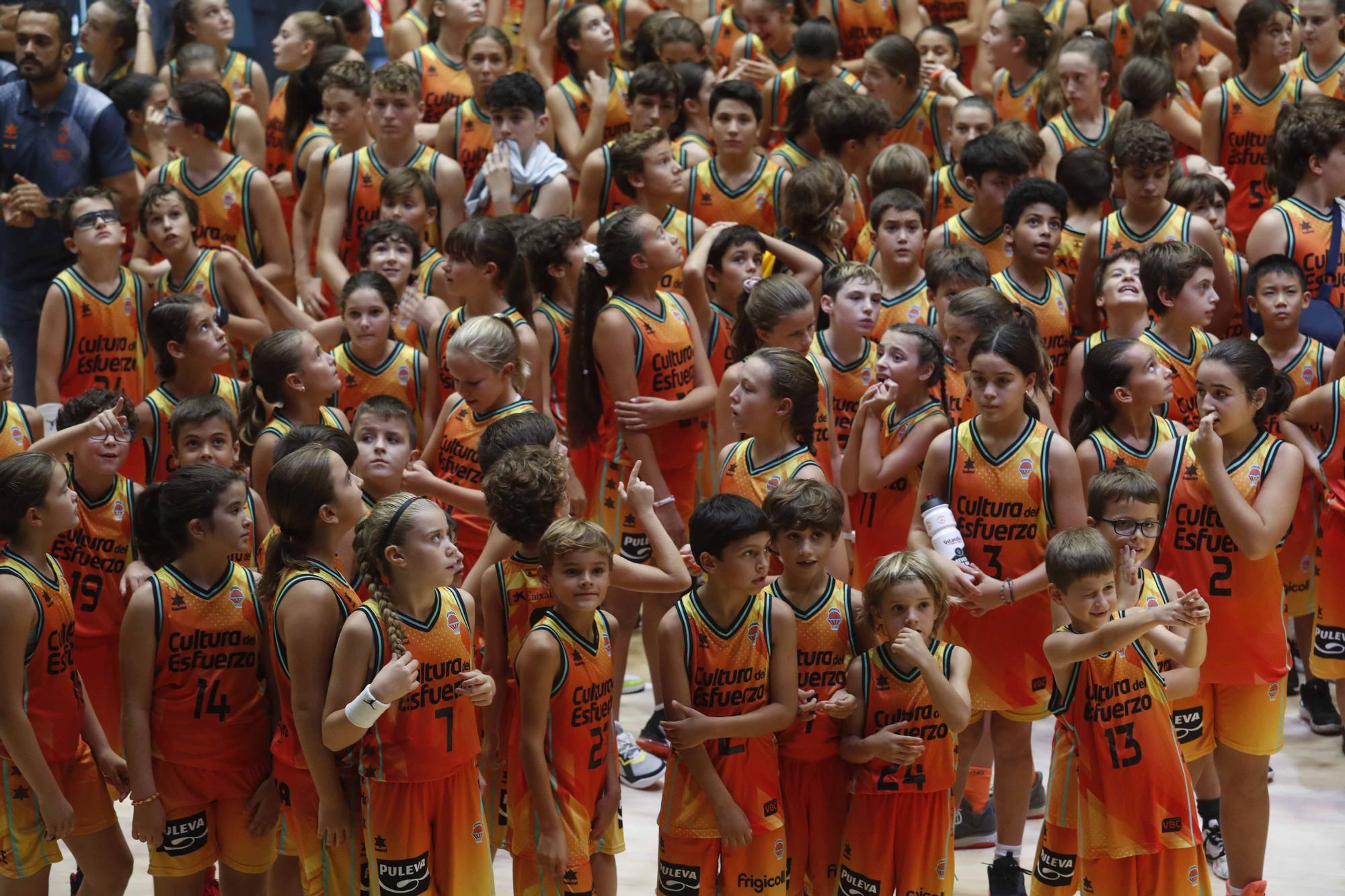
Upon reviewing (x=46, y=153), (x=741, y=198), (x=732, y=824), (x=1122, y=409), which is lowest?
(x=732, y=824)

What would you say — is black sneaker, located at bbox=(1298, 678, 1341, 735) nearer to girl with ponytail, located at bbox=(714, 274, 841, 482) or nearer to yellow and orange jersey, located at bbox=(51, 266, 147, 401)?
girl with ponytail, located at bbox=(714, 274, 841, 482)

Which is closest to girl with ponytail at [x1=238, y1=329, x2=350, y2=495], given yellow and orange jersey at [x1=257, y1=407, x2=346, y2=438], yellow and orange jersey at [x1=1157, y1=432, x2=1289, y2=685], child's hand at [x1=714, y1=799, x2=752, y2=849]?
yellow and orange jersey at [x1=257, y1=407, x2=346, y2=438]

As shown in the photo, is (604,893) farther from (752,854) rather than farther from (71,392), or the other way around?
(71,392)

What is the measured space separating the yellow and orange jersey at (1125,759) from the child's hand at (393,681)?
1687mm

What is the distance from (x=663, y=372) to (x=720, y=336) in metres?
0.73

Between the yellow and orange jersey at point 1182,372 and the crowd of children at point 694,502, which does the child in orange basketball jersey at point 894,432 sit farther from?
the yellow and orange jersey at point 1182,372

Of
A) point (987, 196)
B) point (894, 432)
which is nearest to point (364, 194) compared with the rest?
point (987, 196)

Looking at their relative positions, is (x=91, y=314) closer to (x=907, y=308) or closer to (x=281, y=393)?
(x=281, y=393)

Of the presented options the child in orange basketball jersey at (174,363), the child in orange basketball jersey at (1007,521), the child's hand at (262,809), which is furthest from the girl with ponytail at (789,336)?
the child's hand at (262,809)

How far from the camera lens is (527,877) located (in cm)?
394

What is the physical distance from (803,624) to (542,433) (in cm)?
99

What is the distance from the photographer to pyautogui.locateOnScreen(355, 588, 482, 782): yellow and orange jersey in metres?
3.73

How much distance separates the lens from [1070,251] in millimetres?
6227

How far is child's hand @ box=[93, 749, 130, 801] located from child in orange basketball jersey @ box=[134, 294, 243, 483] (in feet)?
4.56
